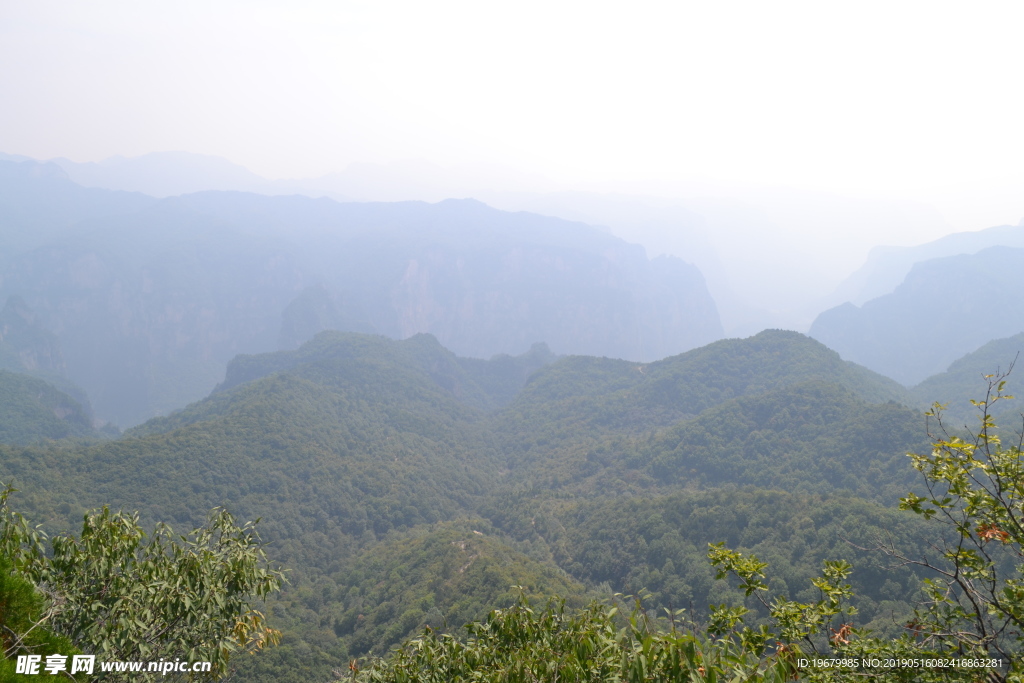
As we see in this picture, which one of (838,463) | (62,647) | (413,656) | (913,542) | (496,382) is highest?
(62,647)

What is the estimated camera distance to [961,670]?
6812 millimetres

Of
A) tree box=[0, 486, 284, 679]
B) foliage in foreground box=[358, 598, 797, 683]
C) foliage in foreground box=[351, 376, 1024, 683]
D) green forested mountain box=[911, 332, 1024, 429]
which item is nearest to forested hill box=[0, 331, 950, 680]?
green forested mountain box=[911, 332, 1024, 429]

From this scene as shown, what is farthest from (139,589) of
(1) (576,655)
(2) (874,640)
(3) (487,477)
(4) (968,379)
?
(4) (968,379)

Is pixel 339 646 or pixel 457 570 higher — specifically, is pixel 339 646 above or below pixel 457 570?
below

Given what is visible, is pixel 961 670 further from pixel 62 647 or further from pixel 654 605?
pixel 654 605

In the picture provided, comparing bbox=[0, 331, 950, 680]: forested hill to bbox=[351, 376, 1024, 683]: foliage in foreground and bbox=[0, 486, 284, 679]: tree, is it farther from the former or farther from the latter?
bbox=[351, 376, 1024, 683]: foliage in foreground

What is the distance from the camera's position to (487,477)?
100 metres

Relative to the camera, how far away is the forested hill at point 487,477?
4853 cm

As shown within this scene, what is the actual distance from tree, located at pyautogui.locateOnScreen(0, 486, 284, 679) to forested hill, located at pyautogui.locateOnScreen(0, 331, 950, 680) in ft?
101

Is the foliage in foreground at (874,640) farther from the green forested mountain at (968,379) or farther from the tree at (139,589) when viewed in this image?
the green forested mountain at (968,379)

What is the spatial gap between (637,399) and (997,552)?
271 feet

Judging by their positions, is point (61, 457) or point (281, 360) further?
point (281, 360)

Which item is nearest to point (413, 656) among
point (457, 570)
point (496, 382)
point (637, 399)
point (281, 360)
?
point (457, 570)

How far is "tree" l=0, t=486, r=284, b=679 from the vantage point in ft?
30.8
